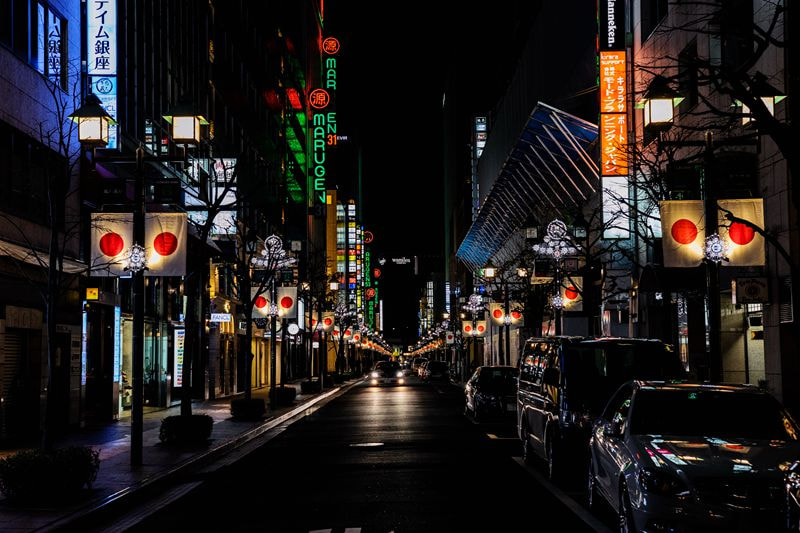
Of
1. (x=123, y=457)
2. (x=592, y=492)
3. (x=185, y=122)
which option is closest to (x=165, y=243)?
→ (x=185, y=122)

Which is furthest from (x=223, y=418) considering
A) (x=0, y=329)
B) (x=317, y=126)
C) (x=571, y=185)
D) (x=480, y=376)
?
(x=317, y=126)

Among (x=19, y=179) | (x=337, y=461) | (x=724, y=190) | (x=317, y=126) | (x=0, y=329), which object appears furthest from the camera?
(x=317, y=126)

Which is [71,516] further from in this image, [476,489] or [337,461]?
[337,461]

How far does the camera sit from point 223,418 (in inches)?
1248

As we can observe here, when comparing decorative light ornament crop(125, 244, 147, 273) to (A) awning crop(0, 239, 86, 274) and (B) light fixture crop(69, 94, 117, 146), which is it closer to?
(A) awning crop(0, 239, 86, 274)

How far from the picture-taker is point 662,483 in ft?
31.6

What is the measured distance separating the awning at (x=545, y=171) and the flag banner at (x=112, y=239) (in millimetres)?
28700

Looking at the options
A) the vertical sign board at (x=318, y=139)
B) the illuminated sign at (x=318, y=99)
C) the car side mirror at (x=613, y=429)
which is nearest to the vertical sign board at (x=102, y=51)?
the car side mirror at (x=613, y=429)

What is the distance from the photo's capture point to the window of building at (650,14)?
116ft

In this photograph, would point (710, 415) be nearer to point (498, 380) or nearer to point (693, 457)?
point (693, 457)

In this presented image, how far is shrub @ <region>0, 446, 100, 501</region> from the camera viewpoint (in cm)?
1299

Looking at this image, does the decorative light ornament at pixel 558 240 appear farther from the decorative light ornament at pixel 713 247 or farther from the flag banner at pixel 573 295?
the decorative light ornament at pixel 713 247

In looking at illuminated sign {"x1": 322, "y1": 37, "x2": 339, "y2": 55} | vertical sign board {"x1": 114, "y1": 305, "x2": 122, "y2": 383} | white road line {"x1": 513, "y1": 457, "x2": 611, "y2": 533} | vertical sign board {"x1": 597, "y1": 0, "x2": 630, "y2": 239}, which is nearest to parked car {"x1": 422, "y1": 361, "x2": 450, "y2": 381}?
illuminated sign {"x1": 322, "y1": 37, "x2": 339, "y2": 55}

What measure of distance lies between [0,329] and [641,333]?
23.7 metres
